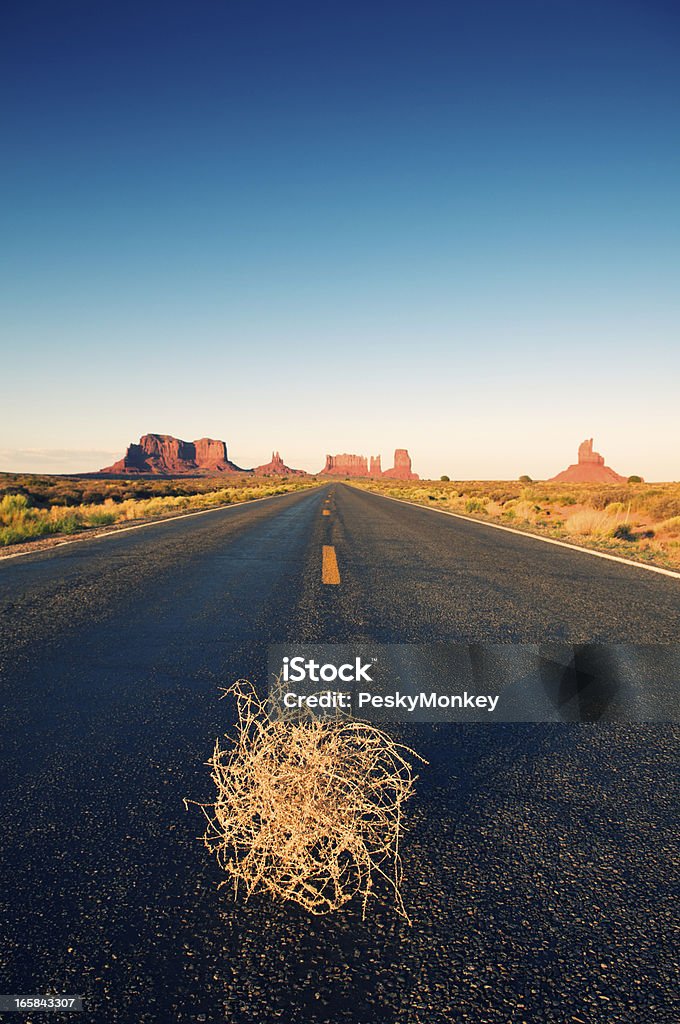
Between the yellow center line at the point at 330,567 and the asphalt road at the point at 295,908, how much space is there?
2.42m


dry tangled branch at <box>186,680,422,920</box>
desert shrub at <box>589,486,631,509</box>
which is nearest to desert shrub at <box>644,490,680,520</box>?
desert shrub at <box>589,486,631,509</box>

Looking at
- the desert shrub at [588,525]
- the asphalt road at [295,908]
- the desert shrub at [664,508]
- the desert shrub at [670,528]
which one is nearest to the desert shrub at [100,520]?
the asphalt road at [295,908]

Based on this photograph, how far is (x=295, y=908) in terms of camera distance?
1734mm

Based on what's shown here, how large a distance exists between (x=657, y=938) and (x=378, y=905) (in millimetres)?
787

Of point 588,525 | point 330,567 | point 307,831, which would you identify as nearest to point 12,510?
point 330,567

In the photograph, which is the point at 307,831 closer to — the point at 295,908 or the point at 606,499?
the point at 295,908

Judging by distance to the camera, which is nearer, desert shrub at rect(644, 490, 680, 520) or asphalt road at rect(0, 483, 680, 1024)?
asphalt road at rect(0, 483, 680, 1024)

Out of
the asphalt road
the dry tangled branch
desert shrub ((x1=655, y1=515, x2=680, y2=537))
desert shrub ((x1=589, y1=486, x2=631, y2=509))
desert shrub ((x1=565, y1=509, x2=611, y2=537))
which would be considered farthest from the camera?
desert shrub ((x1=589, y1=486, x2=631, y2=509))

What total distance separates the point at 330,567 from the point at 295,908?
6365 millimetres

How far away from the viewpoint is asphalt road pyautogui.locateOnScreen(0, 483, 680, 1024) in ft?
4.71

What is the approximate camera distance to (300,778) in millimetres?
1846

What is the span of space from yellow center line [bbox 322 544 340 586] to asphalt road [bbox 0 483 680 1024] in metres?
2.42

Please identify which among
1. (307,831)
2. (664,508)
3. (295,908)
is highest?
(664,508)

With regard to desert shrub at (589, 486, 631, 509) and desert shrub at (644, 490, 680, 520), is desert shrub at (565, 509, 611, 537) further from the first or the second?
desert shrub at (589, 486, 631, 509)
